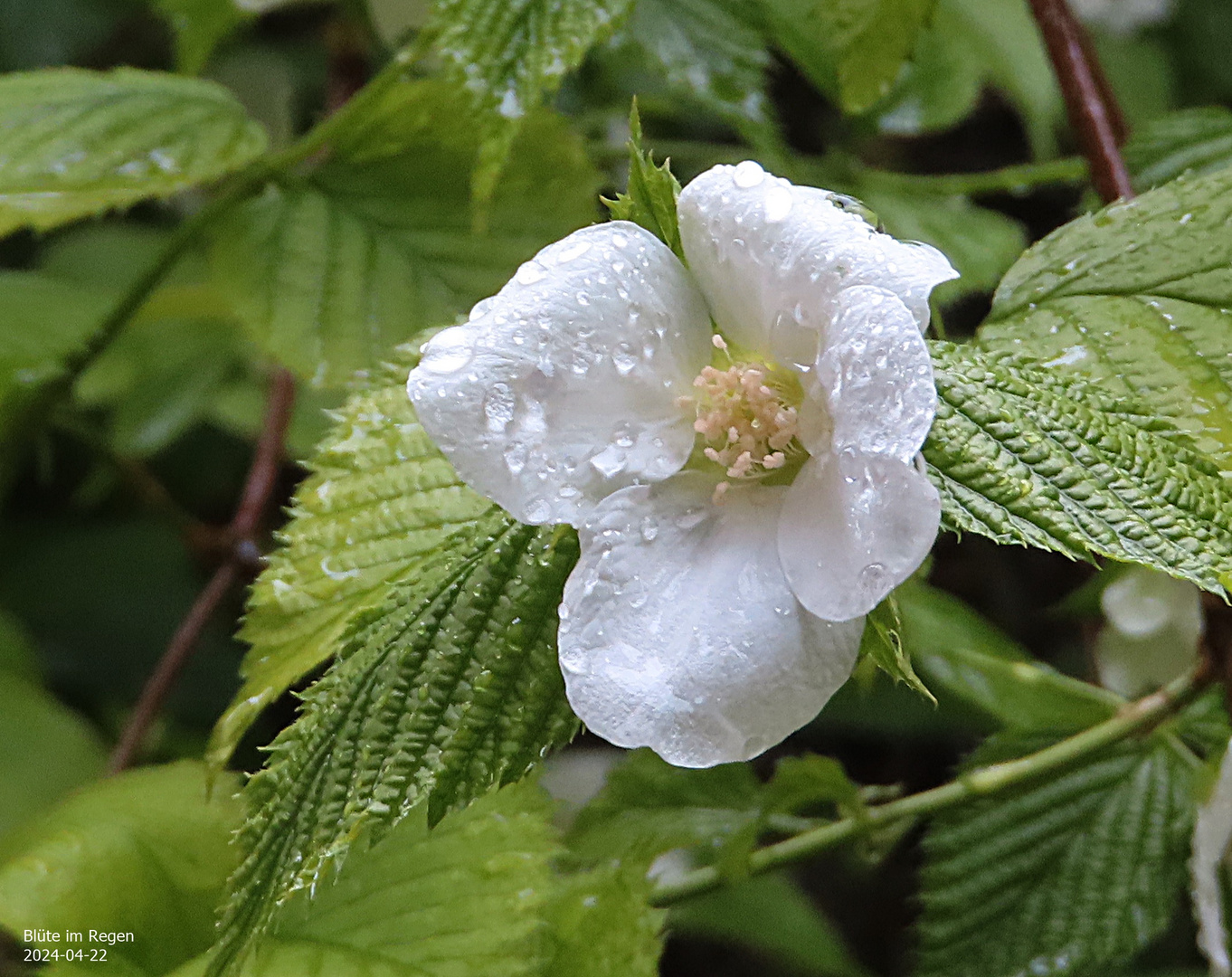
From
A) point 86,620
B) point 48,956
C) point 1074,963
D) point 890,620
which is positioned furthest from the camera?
point 86,620

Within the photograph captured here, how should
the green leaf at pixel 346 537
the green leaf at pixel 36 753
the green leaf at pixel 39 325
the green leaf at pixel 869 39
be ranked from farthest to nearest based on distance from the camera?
the green leaf at pixel 36 753
the green leaf at pixel 39 325
the green leaf at pixel 869 39
the green leaf at pixel 346 537

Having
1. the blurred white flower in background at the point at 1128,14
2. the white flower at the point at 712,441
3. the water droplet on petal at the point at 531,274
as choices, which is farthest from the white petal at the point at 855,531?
the blurred white flower in background at the point at 1128,14

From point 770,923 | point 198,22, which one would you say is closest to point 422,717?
point 198,22

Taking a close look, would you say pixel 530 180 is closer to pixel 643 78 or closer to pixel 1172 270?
pixel 1172 270

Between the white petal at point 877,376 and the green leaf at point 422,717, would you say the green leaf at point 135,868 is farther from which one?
the white petal at point 877,376

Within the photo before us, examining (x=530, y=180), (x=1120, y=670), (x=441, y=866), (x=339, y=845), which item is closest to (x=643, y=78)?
(x=530, y=180)

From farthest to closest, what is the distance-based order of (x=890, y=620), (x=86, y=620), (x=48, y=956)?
(x=86, y=620), (x=48, y=956), (x=890, y=620)

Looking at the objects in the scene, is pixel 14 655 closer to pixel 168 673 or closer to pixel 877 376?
pixel 168 673
